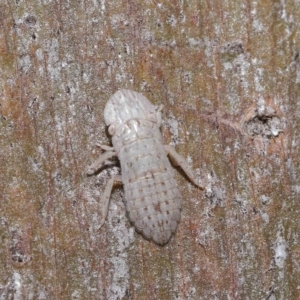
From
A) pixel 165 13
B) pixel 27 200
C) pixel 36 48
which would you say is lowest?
pixel 27 200

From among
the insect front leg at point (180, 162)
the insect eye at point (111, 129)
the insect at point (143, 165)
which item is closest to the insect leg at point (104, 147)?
the insect at point (143, 165)

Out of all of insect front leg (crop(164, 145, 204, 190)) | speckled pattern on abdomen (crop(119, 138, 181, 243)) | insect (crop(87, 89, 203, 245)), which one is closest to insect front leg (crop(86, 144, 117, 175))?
insect (crop(87, 89, 203, 245))

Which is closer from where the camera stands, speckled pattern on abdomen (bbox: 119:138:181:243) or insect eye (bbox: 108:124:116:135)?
speckled pattern on abdomen (bbox: 119:138:181:243)

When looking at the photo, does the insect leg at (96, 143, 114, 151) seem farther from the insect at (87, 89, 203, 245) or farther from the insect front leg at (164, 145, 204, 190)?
the insect front leg at (164, 145, 204, 190)

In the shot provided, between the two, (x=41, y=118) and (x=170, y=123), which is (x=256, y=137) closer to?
(x=170, y=123)

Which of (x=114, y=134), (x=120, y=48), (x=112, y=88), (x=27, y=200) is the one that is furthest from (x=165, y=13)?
(x=27, y=200)

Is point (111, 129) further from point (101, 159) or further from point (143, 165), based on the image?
point (143, 165)

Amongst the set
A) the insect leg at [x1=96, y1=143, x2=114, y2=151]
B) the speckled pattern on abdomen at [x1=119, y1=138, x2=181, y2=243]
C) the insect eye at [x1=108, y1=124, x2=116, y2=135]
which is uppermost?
the insect eye at [x1=108, y1=124, x2=116, y2=135]
